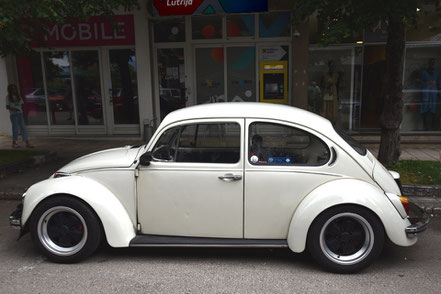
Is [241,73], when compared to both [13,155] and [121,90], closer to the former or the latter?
[121,90]

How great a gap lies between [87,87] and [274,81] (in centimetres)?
604

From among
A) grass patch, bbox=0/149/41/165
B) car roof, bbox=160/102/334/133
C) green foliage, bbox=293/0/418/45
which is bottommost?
grass patch, bbox=0/149/41/165

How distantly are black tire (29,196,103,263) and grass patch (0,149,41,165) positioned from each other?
462 cm

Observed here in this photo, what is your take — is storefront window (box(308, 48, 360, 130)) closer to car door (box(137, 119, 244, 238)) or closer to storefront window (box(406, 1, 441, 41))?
storefront window (box(406, 1, 441, 41))

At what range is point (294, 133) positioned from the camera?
4043 millimetres

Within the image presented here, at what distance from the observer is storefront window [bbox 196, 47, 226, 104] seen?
11.3 metres

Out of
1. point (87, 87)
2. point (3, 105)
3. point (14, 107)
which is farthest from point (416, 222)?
point (3, 105)

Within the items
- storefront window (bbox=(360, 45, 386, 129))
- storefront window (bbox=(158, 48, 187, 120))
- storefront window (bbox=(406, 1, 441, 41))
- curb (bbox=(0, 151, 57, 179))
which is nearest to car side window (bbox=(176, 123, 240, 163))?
curb (bbox=(0, 151, 57, 179))

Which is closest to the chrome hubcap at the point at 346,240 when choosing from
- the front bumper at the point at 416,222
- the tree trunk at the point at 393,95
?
the front bumper at the point at 416,222

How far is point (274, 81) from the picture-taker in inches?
441

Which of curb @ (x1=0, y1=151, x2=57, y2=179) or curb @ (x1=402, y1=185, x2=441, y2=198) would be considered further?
curb @ (x1=0, y1=151, x2=57, y2=179)

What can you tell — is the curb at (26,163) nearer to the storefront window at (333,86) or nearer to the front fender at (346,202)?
the front fender at (346,202)

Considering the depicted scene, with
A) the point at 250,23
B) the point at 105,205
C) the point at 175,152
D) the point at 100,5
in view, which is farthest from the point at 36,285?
the point at 250,23

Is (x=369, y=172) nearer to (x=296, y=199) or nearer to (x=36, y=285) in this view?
(x=296, y=199)
